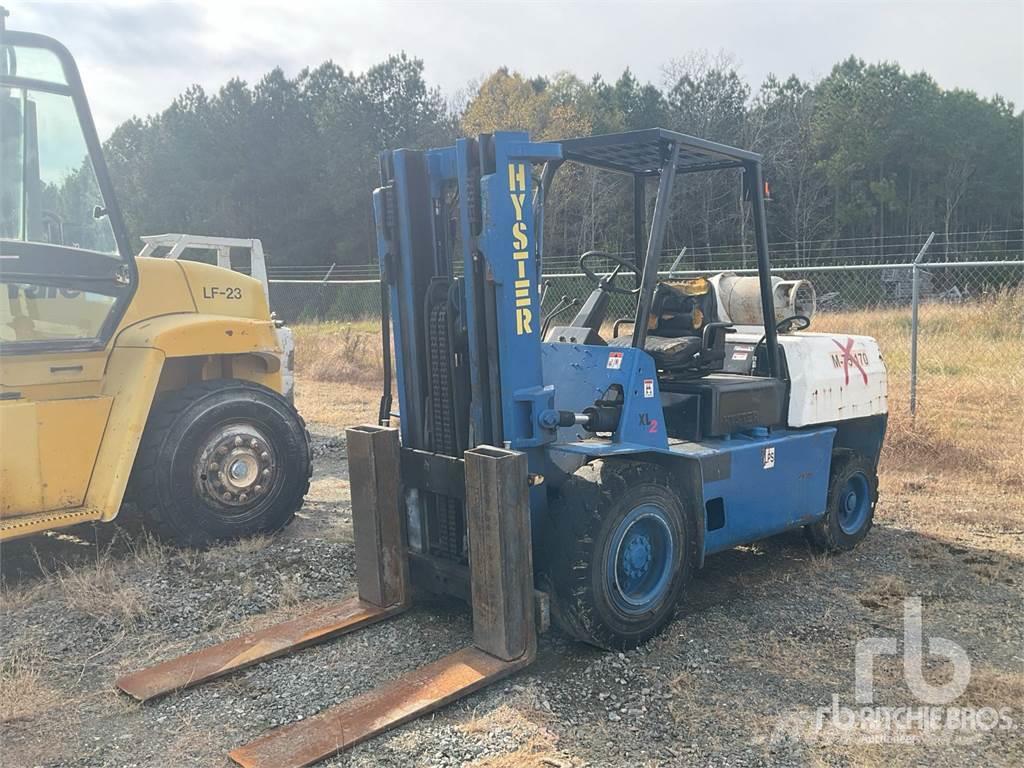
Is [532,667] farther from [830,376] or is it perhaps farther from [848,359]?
[848,359]

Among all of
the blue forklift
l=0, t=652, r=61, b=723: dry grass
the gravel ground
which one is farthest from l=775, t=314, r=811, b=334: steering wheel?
l=0, t=652, r=61, b=723: dry grass

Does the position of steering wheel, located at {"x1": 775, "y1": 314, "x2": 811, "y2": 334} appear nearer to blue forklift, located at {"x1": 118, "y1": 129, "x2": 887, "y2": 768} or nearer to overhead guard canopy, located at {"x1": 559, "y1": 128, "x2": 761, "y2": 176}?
blue forklift, located at {"x1": 118, "y1": 129, "x2": 887, "y2": 768}

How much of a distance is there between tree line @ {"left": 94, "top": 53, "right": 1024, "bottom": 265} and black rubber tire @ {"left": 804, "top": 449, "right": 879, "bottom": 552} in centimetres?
2987

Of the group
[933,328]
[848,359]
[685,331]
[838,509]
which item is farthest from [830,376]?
[933,328]

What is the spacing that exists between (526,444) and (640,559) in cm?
82

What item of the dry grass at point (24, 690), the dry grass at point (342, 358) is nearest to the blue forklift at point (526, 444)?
the dry grass at point (24, 690)

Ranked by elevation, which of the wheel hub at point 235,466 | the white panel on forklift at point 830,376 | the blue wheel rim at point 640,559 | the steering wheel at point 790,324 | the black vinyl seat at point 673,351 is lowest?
the blue wheel rim at point 640,559

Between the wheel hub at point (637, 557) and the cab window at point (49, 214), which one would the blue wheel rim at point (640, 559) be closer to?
the wheel hub at point (637, 557)

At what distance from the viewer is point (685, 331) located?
5.13 m

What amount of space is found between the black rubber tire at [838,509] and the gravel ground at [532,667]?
0.42 ft

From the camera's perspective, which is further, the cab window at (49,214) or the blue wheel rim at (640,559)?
the cab window at (49,214)

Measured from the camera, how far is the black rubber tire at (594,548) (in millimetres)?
3859

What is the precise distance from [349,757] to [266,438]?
327 cm

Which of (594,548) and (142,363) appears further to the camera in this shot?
(142,363)
